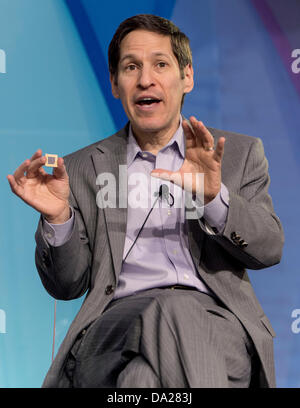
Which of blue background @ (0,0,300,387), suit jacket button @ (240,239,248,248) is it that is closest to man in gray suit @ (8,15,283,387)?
suit jacket button @ (240,239,248,248)

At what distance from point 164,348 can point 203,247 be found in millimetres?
580

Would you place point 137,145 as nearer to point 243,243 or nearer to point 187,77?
point 187,77

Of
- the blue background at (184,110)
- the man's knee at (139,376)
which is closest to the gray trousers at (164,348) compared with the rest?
the man's knee at (139,376)

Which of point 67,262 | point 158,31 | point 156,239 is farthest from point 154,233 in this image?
point 158,31

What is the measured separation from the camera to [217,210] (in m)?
1.91

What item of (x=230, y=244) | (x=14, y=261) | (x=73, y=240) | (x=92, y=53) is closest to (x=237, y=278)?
(x=230, y=244)

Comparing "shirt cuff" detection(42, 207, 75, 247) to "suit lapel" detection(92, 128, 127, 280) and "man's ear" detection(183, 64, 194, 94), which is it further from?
"man's ear" detection(183, 64, 194, 94)

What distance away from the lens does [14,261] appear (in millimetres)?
3006

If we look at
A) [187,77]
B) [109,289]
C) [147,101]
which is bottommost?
[109,289]

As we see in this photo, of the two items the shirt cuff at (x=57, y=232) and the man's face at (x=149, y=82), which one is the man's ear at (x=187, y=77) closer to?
the man's face at (x=149, y=82)

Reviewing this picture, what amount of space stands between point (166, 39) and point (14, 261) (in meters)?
1.32

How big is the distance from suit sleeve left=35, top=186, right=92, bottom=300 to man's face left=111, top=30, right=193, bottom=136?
40 cm

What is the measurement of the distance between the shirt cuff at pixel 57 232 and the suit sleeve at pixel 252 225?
1.48 ft
